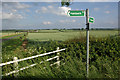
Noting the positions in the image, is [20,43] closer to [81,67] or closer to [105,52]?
[105,52]

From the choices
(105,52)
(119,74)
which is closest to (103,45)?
(105,52)

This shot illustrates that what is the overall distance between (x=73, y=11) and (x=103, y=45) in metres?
4.06

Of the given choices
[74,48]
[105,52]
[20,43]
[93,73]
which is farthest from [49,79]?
[20,43]

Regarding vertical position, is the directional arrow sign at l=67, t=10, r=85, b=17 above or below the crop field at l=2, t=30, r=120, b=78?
above

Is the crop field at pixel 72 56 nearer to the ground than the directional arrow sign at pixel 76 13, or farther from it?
nearer to the ground

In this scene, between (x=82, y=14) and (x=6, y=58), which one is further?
(x=6, y=58)

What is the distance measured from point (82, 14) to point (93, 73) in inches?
69.9

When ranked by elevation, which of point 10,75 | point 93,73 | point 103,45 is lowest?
point 10,75

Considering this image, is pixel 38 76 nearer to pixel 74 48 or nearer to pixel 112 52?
pixel 74 48

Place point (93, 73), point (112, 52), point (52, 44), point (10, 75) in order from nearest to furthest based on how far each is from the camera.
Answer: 1. point (93, 73)
2. point (10, 75)
3. point (112, 52)
4. point (52, 44)

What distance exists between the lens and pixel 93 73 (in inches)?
144

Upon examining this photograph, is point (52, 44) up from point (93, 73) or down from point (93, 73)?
up

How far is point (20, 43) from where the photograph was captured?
9.00m

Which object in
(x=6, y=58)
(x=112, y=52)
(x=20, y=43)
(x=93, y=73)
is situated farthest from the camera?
(x=20, y=43)
